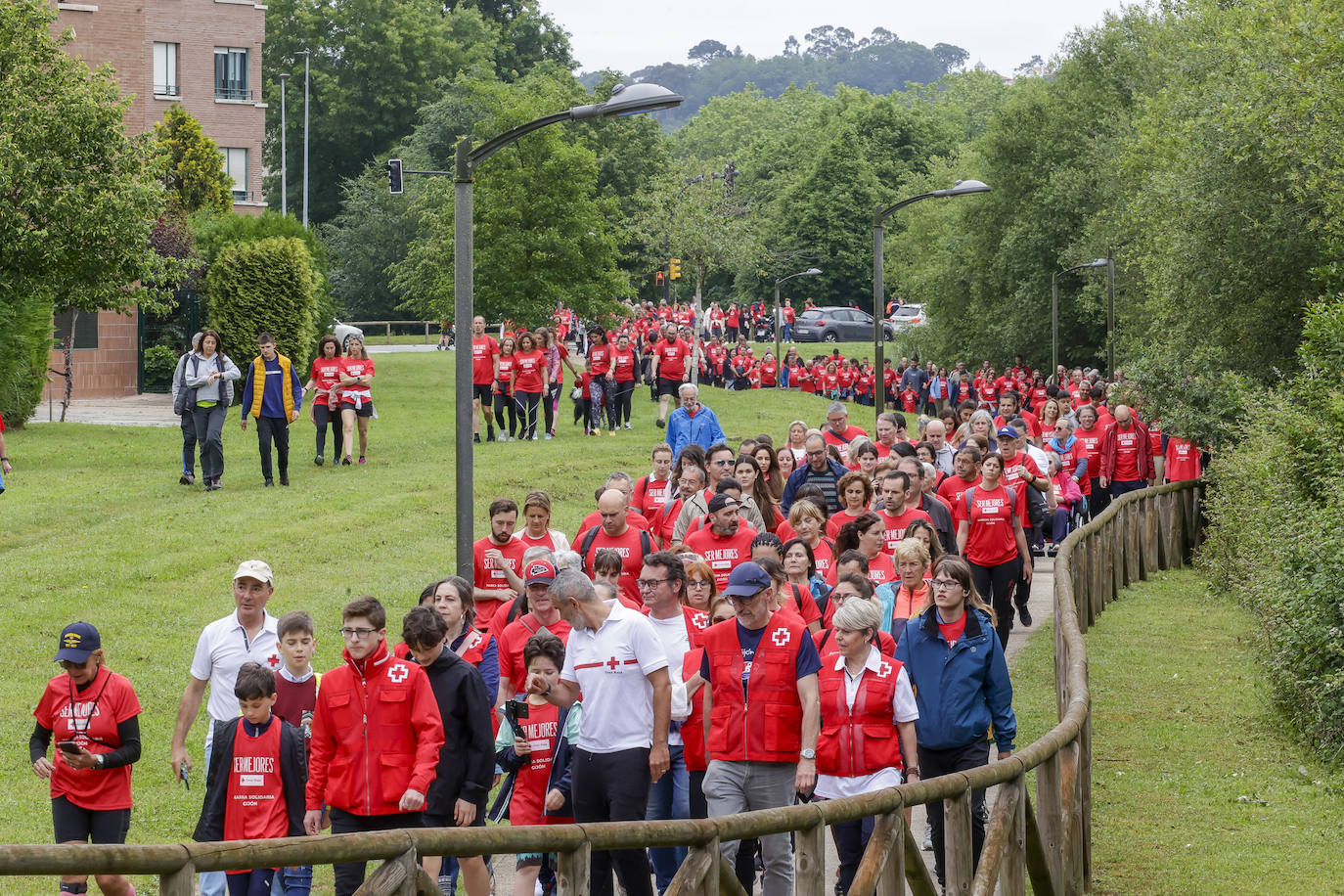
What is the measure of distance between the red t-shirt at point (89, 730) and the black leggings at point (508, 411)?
18.0 meters

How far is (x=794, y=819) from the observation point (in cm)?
630

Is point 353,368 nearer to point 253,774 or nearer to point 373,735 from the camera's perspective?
point 253,774

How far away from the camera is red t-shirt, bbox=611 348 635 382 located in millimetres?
27380

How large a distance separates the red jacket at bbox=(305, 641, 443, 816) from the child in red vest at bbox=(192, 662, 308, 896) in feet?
0.97

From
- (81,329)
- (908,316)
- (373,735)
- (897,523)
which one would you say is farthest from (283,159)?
(373,735)

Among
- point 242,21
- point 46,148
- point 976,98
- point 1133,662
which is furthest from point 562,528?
point 976,98

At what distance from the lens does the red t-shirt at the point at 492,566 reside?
11.3 meters

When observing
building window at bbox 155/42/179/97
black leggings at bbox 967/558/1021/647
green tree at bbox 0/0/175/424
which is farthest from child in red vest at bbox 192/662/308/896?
building window at bbox 155/42/179/97

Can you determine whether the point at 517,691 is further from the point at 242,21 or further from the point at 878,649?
the point at 242,21

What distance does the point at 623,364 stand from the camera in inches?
1106

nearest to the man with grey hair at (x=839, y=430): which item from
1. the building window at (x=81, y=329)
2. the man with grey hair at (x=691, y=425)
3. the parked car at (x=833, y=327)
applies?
the man with grey hair at (x=691, y=425)

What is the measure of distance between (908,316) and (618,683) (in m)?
66.6

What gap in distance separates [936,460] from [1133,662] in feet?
9.32

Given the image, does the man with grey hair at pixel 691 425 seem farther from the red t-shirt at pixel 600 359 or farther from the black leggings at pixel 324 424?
the red t-shirt at pixel 600 359
